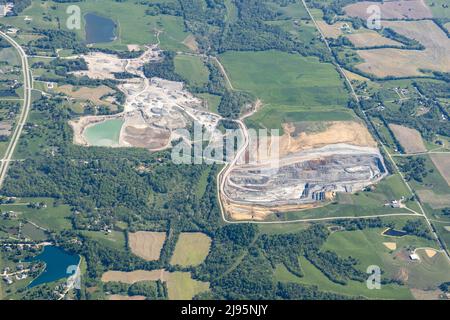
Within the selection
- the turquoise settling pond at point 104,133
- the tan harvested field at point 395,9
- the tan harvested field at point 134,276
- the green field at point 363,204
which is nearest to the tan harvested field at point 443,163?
the green field at point 363,204

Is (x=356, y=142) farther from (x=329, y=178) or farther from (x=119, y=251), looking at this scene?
(x=119, y=251)

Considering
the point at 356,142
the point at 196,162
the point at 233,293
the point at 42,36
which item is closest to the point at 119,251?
the point at 233,293

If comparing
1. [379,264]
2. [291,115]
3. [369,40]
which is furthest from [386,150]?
[369,40]

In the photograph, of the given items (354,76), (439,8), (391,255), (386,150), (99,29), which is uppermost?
(439,8)

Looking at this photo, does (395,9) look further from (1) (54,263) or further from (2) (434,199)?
(1) (54,263)

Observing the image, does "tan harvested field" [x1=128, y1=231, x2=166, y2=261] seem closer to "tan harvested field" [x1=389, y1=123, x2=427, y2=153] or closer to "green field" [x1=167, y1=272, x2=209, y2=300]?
"green field" [x1=167, y1=272, x2=209, y2=300]

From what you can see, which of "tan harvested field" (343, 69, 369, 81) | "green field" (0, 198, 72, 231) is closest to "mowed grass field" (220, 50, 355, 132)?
"tan harvested field" (343, 69, 369, 81)
